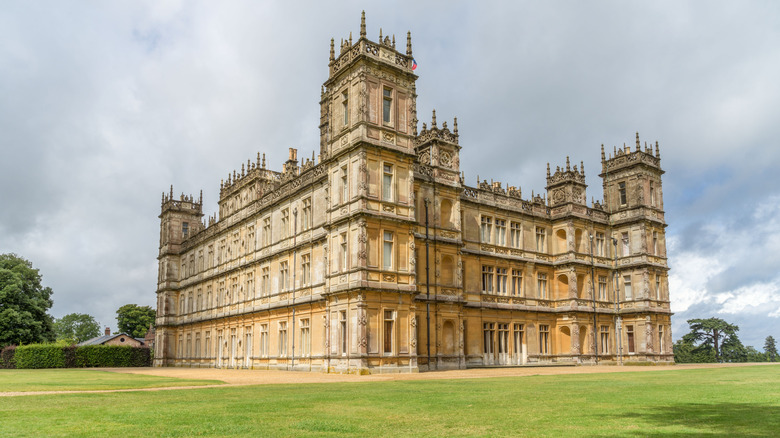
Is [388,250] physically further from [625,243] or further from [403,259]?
[625,243]

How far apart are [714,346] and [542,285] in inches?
1450

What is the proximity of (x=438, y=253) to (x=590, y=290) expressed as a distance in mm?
17246

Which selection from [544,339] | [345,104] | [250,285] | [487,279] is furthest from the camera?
[250,285]

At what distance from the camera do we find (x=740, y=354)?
70312 millimetres

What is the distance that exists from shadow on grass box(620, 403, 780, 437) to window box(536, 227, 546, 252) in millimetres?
35488

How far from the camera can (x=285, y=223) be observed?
42875mm

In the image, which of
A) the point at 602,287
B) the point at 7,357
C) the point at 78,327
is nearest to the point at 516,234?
the point at 602,287

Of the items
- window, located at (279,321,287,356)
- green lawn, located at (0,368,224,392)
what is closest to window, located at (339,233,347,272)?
window, located at (279,321,287,356)

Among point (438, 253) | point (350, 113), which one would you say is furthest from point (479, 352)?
point (350, 113)

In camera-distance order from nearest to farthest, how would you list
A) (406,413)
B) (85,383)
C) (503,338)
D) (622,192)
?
(406,413) < (85,383) < (503,338) < (622,192)

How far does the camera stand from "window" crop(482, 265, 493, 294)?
4297 centimetres

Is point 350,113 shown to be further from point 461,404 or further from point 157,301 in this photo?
point 157,301

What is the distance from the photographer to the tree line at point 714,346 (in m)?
69.4

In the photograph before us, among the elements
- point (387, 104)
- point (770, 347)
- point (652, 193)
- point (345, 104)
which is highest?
point (345, 104)
